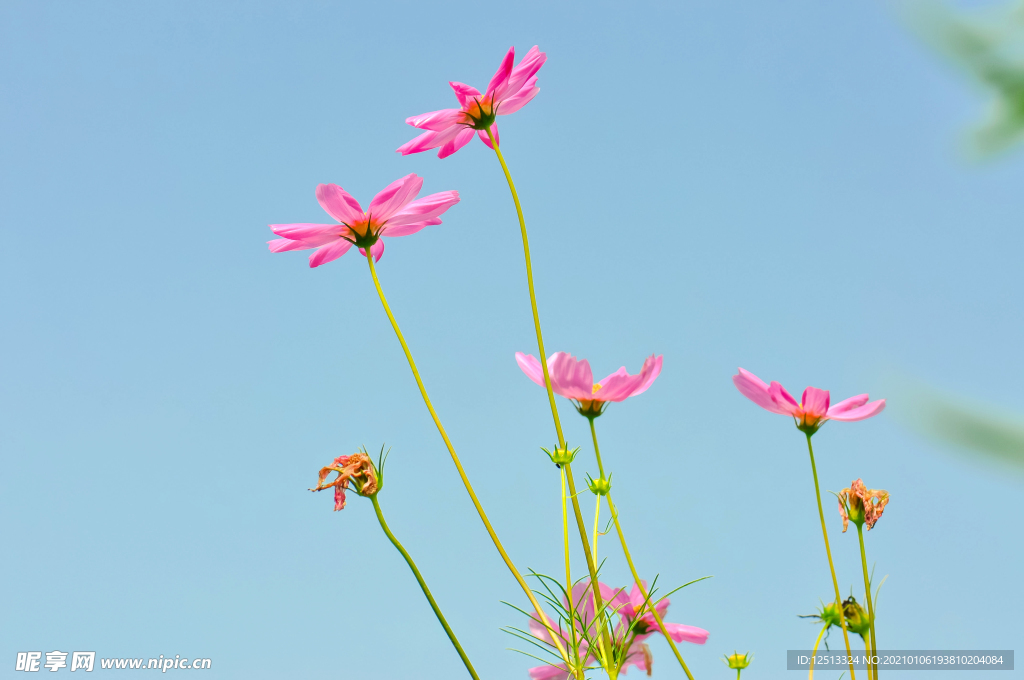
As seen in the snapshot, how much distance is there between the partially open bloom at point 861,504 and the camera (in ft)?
2.97

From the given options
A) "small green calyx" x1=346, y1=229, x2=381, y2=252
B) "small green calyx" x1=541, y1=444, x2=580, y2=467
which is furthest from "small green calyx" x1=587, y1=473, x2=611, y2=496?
"small green calyx" x1=346, y1=229, x2=381, y2=252

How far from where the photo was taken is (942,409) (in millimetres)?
281

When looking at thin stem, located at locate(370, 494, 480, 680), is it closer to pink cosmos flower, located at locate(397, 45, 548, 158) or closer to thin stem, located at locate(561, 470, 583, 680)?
thin stem, located at locate(561, 470, 583, 680)

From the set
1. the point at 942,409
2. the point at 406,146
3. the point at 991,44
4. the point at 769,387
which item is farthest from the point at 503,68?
the point at 942,409

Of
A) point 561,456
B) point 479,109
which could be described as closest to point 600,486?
point 561,456

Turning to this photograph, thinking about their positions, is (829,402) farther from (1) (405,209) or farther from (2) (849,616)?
(1) (405,209)

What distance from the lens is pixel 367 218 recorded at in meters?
0.99

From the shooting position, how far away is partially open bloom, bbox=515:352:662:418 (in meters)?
0.92

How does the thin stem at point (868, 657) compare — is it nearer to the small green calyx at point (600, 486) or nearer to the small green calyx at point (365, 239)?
the small green calyx at point (600, 486)

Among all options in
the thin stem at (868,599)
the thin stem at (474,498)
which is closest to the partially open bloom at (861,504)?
the thin stem at (868,599)

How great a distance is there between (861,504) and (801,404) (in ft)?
0.42

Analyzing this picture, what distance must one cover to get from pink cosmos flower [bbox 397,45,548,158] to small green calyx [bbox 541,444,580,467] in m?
0.38

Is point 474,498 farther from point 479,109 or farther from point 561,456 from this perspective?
point 479,109

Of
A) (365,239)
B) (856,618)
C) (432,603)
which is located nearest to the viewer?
(432,603)
